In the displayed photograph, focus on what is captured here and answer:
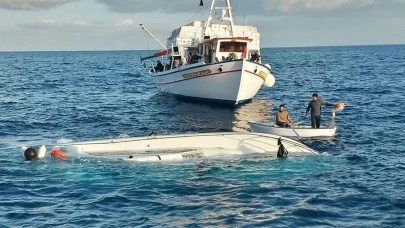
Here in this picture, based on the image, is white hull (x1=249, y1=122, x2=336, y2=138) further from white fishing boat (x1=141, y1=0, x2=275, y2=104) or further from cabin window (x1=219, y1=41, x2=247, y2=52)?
cabin window (x1=219, y1=41, x2=247, y2=52)

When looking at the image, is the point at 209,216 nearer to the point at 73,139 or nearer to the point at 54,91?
the point at 73,139

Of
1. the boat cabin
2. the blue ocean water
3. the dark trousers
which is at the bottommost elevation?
the blue ocean water

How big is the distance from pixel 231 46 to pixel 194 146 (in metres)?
18.3

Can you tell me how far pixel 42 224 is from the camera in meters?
11.9

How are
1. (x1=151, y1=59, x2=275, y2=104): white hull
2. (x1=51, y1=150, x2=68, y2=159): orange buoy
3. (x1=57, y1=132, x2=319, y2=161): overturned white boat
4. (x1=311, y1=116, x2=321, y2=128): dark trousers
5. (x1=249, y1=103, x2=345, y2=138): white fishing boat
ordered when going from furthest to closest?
(x1=151, y1=59, x2=275, y2=104): white hull → (x1=311, y1=116, x2=321, y2=128): dark trousers → (x1=249, y1=103, x2=345, y2=138): white fishing boat → (x1=57, y1=132, x2=319, y2=161): overturned white boat → (x1=51, y1=150, x2=68, y2=159): orange buoy

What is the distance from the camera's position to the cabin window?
3634cm

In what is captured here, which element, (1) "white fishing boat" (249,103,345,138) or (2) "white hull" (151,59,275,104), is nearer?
(1) "white fishing boat" (249,103,345,138)

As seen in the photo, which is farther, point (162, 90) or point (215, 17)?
point (162, 90)

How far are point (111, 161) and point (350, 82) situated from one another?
41413 millimetres

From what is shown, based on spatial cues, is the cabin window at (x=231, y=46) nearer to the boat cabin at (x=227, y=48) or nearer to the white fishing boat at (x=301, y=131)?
the boat cabin at (x=227, y=48)

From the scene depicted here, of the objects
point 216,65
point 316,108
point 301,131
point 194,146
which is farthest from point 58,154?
point 216,65

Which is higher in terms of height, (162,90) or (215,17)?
(215,17)

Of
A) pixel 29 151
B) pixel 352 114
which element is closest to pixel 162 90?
pixel 352 114

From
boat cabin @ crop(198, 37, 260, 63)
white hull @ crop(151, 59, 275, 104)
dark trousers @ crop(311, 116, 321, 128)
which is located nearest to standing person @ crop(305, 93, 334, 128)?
dark trousers @ crop(311, 116, 321, 128)
